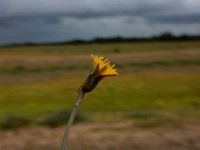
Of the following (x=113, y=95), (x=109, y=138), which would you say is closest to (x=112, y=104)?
(x=113, y=95)

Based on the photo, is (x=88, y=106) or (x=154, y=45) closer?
(x=88, y=106)

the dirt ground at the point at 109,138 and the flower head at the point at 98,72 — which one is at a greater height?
the dirt ground at the point at 109,138

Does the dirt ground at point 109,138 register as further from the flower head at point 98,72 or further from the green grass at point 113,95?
the flower head at point 98,72

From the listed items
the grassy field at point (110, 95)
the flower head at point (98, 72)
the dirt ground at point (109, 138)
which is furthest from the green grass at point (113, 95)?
the flower head at point (98, 72)

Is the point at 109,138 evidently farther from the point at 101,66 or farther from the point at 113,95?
the point at 113,95

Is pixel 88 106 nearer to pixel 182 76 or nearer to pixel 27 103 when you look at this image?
pixel 27 103

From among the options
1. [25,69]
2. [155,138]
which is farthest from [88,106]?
[25,69]
